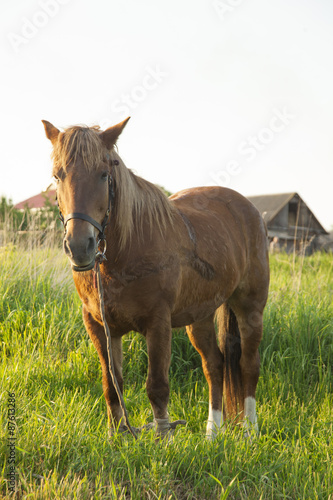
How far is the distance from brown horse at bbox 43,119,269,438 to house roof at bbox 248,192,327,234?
18724 mm

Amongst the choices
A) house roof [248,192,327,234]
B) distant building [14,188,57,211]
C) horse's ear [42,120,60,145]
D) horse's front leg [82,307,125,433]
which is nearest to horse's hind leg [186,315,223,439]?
horse's front leg [82,307,125,433]

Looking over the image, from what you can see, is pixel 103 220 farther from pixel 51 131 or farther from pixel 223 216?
pixel 223 216

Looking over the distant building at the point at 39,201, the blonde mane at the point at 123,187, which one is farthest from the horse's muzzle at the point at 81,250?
the distant building at the point at 39,201

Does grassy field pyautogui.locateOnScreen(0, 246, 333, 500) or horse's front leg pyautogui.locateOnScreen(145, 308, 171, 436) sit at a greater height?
horse's front leg pyautogui.locateOnScreen(145, 308, 171, 436)

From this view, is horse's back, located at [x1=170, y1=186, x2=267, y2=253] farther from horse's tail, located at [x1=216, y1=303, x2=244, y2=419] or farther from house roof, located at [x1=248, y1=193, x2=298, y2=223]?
house roof, located at [x1=248, y1=193, x2=298, y2=223]

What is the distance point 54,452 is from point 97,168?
160 centimetres

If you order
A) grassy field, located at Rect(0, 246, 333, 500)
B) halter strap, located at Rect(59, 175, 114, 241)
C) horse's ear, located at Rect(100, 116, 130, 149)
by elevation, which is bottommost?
grassy field, located at Rect(0, 246, 333, 500)

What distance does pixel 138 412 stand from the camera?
3.65m

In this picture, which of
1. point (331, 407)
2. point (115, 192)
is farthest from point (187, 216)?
point (331, 407)

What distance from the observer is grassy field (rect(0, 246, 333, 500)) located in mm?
2324

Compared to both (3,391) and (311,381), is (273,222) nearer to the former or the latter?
(311,381)

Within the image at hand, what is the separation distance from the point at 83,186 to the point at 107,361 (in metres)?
1.22

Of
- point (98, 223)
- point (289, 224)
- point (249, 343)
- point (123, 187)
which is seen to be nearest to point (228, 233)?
point (249, 343)

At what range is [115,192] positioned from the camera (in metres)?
2.65
